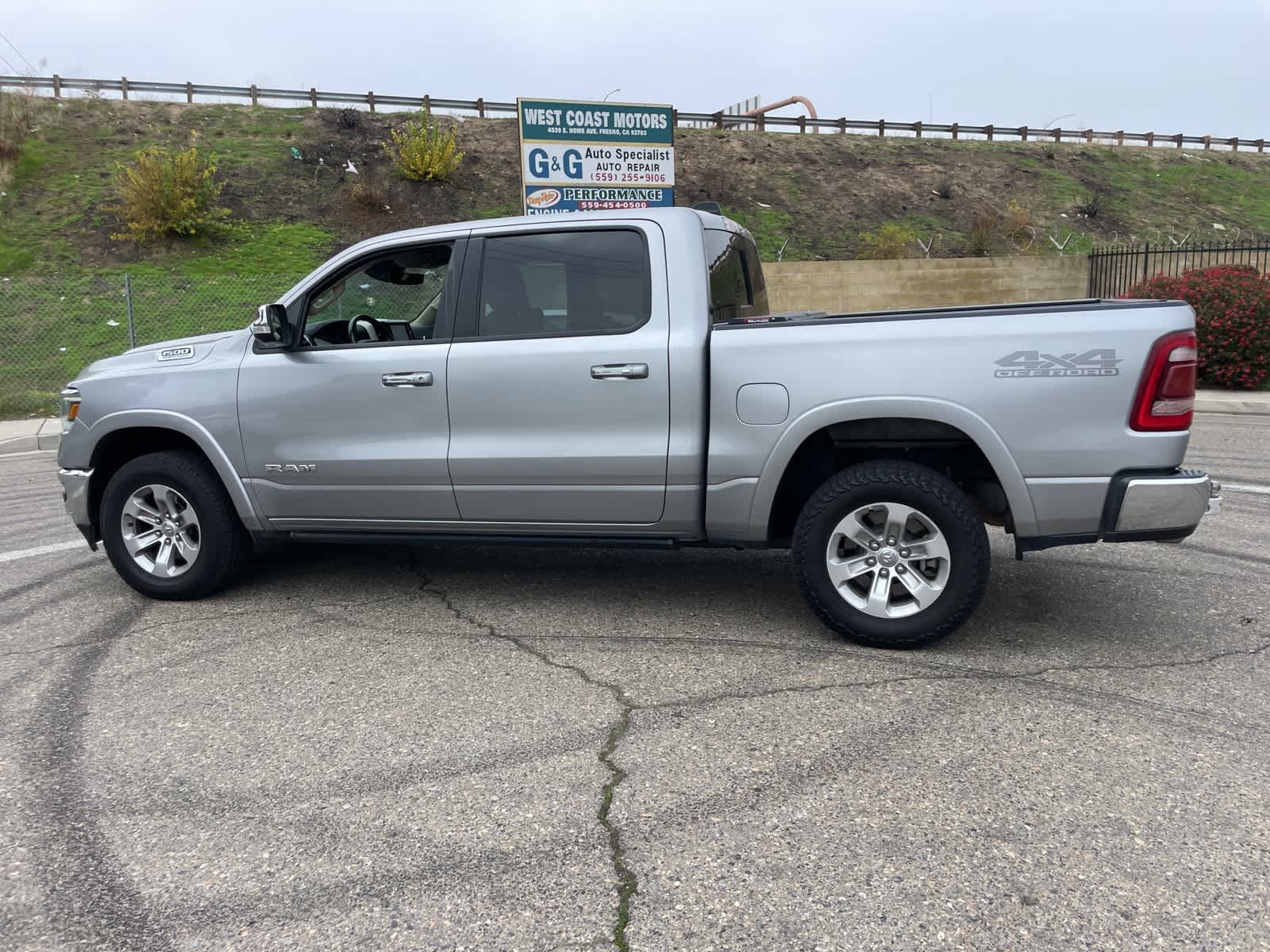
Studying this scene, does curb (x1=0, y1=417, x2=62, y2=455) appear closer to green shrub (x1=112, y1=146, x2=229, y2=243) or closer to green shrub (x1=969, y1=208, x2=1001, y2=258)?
green shrub (x1=112, y1=146, x2=229, y2=243)

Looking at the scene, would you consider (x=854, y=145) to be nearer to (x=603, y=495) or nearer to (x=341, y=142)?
(x=341, y=142)

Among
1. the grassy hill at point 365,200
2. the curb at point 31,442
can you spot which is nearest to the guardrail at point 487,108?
the grassy hill at point 365,200

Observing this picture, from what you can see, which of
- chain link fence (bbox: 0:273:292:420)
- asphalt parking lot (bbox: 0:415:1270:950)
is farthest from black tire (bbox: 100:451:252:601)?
chain link fence (bbox: 0:273:292:420)

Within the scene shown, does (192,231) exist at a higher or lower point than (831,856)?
higher

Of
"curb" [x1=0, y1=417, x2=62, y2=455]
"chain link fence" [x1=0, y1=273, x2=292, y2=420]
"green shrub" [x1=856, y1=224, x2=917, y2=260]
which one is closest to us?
"curb" [x1=0, y1=417, x2=62, y2=455]

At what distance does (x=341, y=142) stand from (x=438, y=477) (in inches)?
1171

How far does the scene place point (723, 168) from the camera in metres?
33.4

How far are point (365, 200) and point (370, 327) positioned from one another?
23.6 meters

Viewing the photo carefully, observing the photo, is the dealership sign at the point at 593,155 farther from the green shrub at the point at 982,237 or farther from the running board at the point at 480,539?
the running board at the point at 480,539

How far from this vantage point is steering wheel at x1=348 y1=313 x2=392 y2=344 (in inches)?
207

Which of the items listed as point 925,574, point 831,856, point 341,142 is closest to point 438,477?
point 925,574

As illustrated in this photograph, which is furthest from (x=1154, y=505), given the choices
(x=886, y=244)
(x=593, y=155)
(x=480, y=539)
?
(x=886, y=244)

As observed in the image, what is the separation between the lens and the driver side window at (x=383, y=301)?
16.4 feet

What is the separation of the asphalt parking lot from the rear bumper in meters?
0.62
